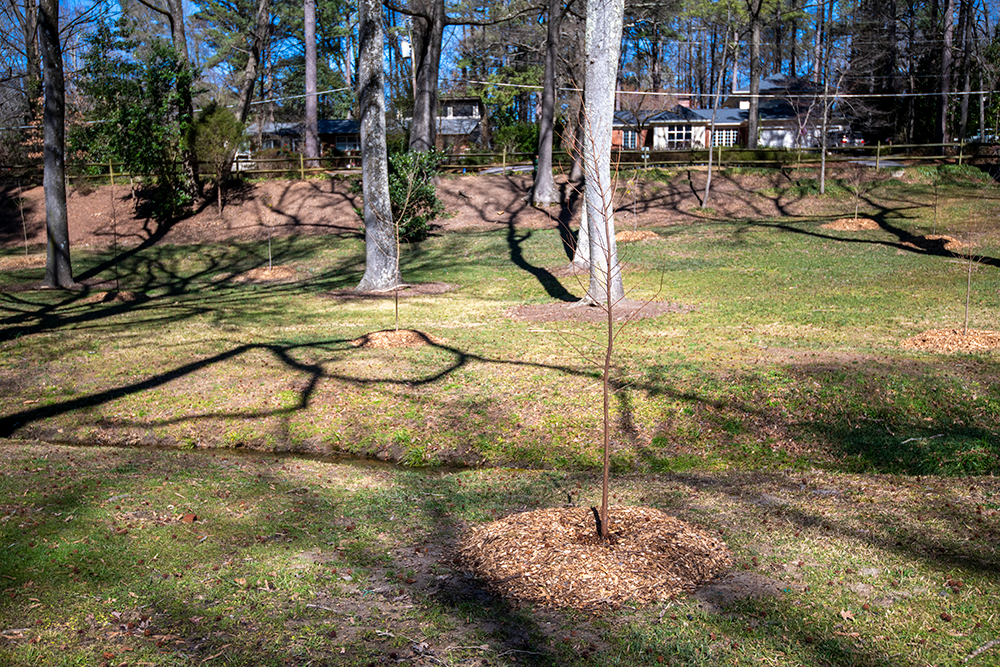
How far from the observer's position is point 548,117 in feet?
83.5

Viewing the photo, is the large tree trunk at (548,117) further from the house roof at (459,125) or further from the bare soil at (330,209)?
the house roof at (459,125)

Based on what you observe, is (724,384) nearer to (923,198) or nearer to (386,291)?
(386,291)

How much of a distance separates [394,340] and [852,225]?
A: 52.5ft

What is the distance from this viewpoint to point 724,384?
8961 mm

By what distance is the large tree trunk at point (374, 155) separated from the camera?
51.0 feet

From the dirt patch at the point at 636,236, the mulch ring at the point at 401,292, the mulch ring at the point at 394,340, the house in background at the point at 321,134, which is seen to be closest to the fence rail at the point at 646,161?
the dirt patch at the point at 636,236

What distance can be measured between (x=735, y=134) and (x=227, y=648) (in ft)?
181

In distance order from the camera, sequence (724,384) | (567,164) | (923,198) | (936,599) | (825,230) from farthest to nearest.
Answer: (567,164), (923,198), (825,230), (724,384), (936,599)

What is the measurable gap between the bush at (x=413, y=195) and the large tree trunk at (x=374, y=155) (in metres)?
4.12

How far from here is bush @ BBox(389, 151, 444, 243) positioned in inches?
831

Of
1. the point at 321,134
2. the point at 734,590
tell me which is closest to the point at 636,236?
the point at 734,590

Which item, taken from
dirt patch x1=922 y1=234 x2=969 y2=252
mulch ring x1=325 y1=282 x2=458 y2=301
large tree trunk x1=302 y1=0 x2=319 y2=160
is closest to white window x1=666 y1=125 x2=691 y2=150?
large tree trunk x1=302 y1=0 x2=319 y2=160

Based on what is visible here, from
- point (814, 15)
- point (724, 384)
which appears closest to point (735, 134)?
point (814, 15)

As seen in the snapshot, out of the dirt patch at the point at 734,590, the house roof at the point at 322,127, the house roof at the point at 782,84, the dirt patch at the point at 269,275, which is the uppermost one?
the house roof at the point at 782,84
